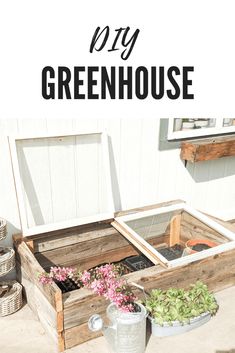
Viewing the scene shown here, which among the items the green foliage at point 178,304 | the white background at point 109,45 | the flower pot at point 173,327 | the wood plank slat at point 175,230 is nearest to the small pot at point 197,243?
the wood plank slat at point 175,230

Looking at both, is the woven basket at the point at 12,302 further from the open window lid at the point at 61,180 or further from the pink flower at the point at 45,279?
the pink flower at the point at 45,279

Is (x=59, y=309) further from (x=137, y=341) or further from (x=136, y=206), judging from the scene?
(x=136, y=206)

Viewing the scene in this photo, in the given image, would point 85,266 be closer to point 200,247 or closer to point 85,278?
point 85,278

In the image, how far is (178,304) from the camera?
2.62m

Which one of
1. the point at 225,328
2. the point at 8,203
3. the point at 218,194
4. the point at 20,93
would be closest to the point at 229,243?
the point at 225,328

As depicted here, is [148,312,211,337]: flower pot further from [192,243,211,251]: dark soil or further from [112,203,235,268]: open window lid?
[192,243,211,251]: dark soil

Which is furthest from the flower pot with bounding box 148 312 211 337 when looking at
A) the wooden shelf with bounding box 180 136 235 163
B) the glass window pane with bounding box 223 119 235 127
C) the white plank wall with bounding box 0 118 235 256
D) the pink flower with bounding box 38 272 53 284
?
the glass window pane with bounding box 223 119 235 127

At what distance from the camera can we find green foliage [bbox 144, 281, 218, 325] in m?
2.60

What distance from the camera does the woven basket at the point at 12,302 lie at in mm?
2807

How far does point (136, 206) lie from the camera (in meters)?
3.61

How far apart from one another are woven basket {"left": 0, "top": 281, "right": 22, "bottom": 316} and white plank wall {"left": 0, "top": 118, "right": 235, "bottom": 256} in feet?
1.32

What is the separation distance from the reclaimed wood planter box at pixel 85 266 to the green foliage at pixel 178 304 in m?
0.08

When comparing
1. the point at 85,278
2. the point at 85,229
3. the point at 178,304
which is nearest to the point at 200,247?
the point at 178,304

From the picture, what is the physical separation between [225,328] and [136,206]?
1.35 metres
